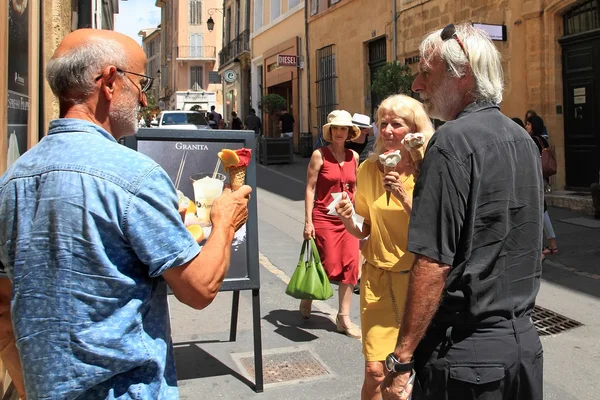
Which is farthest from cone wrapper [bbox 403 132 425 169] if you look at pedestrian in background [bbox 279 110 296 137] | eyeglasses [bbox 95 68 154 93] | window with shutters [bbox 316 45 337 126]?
pedestrian in background [bbox 279 110 296 137]

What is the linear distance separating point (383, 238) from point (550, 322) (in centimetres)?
290

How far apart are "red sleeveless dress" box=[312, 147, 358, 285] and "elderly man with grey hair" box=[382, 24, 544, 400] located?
312 cm

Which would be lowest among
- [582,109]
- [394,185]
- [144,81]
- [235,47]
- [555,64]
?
[394,185]

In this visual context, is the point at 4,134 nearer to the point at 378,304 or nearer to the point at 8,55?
the point at 8,55

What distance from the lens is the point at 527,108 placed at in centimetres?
1187

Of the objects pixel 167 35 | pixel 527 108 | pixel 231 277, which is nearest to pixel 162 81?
pixel 167 35

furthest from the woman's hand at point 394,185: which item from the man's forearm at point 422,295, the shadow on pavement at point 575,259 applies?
the shadow on pavement at point 575,259

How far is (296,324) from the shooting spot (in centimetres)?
544

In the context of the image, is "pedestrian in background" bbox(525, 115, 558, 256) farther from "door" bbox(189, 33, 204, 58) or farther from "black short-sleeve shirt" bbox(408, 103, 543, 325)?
"door" bbox(189, 33, 204, 58)

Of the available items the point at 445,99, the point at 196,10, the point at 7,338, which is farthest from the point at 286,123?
the point at 196,10

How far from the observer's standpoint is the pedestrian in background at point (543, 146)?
7637 mm

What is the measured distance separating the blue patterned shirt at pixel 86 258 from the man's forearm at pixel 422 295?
0.73m

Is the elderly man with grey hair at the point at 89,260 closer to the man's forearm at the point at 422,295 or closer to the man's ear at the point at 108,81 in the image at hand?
the man's ear at the point at 108,81

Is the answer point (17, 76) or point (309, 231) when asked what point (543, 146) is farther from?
point (17, 76)
